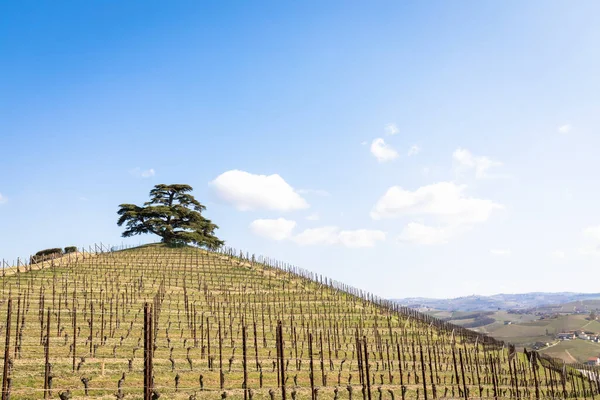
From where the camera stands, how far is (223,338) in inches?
1011

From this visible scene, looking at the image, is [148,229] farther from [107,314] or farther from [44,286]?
[107,314]

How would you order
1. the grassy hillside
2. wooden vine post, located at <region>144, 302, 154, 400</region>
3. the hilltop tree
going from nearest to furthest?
1. wooden vine post, located at <region>144, 302, 154, 400</region>
2. the grassy hillside
3. the hilltop tree

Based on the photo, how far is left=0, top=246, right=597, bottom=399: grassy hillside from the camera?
695 inches

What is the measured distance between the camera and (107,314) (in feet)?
93.6

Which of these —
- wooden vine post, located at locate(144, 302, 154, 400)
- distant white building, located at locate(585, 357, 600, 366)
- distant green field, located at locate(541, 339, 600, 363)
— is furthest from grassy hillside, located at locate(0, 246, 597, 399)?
distant green field, located at locate(541, 339, 600, 363)

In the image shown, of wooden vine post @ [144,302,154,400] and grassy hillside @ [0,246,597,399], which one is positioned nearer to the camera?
wooden vine post @ [144,302,154,400]

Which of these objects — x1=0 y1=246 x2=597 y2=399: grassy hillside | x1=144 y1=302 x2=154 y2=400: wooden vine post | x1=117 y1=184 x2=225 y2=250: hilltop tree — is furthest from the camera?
x1=117 y1=184 x2=225 y2=250: hilltop tree

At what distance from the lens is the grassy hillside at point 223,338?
17.6 metres

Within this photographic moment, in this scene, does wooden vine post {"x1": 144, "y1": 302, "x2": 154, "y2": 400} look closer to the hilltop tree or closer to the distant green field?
the hilltop tree

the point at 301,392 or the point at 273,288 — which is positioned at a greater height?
the point at 273,288

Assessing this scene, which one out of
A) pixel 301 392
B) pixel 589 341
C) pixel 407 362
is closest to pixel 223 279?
pixel 407 362

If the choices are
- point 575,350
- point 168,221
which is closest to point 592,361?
Answer: point 575,350

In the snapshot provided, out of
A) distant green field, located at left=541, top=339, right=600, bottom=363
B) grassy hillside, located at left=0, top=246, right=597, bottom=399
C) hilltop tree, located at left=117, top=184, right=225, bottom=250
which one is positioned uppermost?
hilltop tree, located at left=117, top=184, right=225, bottom=250

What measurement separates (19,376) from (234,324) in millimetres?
14965
